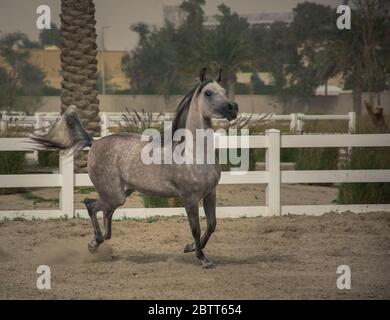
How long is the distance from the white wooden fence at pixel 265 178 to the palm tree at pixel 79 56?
4404 millimetres

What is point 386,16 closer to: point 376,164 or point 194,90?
point 376,164

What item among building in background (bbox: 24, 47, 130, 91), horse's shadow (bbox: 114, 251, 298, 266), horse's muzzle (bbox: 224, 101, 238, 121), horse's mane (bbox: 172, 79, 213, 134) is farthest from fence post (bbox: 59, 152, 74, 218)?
building in background (bbox: 24, 47, 130, 91)

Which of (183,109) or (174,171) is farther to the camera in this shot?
(183,109)

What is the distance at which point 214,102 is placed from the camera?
821 centimetres

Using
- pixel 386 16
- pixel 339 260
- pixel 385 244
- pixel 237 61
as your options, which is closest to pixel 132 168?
pixel 339 260

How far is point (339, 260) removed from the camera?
8.89 m

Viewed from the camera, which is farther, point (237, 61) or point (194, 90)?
point (237, 61)

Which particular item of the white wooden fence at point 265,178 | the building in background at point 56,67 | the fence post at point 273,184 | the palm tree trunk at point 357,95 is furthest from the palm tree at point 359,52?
the fence post at point 273,184

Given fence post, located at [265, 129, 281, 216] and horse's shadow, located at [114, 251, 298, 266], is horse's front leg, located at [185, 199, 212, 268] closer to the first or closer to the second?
horse's shadow, located at [114, 251, 298, 266]

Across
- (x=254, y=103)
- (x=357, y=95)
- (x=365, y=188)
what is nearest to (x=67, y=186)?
(x=365, y=188)

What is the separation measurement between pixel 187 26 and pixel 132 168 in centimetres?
6551

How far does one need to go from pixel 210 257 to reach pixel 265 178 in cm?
314

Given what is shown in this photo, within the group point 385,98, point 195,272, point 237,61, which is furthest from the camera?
point 385,98

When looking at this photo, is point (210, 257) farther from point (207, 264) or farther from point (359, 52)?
point (359, 52)
